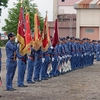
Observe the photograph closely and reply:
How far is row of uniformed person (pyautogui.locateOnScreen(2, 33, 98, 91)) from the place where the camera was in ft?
46.3

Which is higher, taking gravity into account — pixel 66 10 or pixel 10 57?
pixel 66 10

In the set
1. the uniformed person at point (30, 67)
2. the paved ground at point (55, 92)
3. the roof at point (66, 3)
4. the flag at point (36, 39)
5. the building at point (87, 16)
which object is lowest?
the paved ground at point (55, 92)

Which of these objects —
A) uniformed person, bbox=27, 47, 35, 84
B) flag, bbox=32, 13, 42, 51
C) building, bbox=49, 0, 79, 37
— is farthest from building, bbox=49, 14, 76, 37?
uniformed person, bbox=27, 47, 35, 84

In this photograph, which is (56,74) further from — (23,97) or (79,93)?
(23,97)

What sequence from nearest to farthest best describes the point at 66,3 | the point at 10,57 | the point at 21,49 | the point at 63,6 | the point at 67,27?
the point at 10,57, the point at 21,49, the point at 67,27, the point at 63,6, the point at 66,3

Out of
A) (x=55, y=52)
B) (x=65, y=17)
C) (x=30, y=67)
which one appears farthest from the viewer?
(x=65, y=17)

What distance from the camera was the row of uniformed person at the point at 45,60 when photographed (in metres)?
14.1

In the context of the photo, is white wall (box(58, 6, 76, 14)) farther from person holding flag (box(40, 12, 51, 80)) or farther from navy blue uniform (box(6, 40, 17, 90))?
navy blue uniform (box(6, 40, 17, 90))

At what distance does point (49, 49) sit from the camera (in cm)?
1892

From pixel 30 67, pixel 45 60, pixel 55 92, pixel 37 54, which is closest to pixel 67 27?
pixel 45 60

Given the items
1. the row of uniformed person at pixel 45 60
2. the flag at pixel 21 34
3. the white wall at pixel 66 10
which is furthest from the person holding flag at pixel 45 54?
the white wall at pixel 66 10

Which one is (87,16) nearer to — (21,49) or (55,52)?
(55,52)

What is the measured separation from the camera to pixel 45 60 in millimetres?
18391

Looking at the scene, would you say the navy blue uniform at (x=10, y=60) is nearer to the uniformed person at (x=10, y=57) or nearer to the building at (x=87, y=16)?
the uniformed person at (x=10, y=57)
